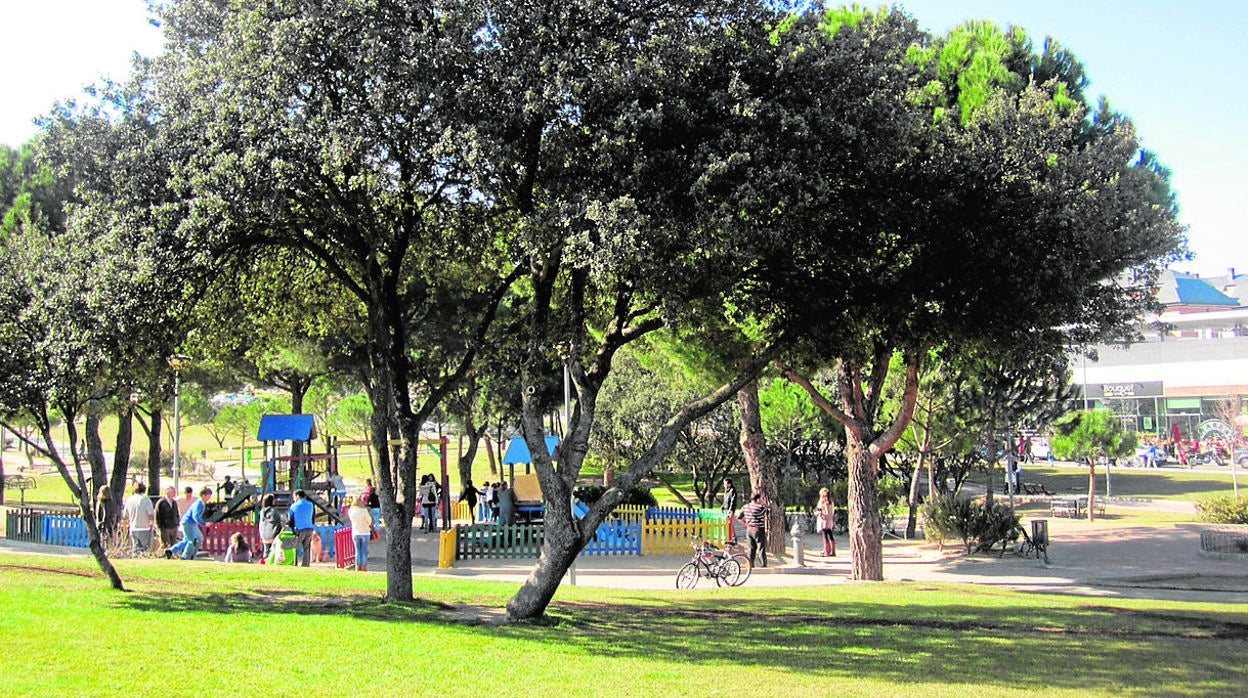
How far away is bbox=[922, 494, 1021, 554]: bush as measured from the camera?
75.5 feet

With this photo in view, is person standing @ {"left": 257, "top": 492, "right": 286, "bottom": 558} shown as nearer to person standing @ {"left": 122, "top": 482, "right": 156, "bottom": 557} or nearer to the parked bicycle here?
person standing @ {"left": 122, "top": 482, "right": 156, "bottom": 557}

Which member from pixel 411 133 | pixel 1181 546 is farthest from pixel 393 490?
pixel 1181 546

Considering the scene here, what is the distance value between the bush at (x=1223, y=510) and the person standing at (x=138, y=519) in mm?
25099

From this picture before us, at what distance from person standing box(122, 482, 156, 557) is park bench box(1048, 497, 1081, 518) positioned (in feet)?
91.6

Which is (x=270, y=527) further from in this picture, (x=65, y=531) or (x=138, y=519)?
(x=65, y=531)

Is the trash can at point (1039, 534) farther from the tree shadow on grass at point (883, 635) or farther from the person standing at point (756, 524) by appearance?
the tree shadow on grass at point (883, 635)

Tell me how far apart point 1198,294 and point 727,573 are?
324 feet

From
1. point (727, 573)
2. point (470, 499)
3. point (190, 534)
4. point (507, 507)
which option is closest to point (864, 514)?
→ point (727, 573)

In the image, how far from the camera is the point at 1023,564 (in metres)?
21.6

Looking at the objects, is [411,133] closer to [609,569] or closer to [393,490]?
[393,490]

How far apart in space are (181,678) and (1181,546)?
2374cm

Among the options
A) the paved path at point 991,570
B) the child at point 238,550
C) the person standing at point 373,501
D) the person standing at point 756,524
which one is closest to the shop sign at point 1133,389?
the paved path at point 991,570

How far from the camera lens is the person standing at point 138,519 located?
18062 millimetres

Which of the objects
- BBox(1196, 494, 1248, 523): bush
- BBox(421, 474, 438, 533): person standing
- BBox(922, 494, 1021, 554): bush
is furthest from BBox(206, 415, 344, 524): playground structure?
BBox(1196, 494, 1248, 523): bush
